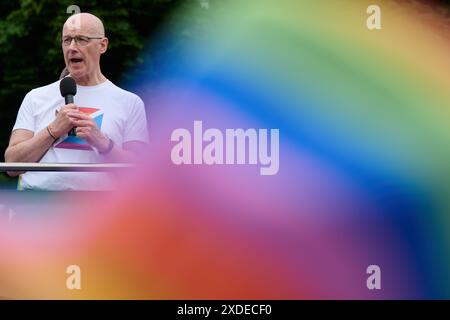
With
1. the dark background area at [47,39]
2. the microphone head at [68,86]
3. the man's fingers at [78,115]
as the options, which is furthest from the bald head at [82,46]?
the dark background area at [47,39]

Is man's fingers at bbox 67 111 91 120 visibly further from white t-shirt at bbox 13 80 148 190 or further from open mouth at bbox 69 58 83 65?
open mouth at bbox 69 58 83 65

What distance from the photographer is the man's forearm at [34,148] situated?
3611 mm

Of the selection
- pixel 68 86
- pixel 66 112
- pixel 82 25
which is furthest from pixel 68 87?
pixel 82 25

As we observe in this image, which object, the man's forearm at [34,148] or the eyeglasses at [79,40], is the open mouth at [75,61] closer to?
the eyeglasses at [79,40]

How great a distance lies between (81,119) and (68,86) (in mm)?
152

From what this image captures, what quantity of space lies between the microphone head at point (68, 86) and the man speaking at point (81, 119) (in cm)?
6

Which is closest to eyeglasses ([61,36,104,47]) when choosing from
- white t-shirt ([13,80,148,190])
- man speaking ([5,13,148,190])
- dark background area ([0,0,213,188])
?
man speaking ([5,13,148,190])

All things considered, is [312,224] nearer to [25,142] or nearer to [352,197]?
[352,197]

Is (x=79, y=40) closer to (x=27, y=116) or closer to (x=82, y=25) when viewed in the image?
(x=82, y=25)

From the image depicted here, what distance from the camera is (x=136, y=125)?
384cm

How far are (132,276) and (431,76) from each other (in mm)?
1056

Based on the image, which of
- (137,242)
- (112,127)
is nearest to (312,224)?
(137,242)
